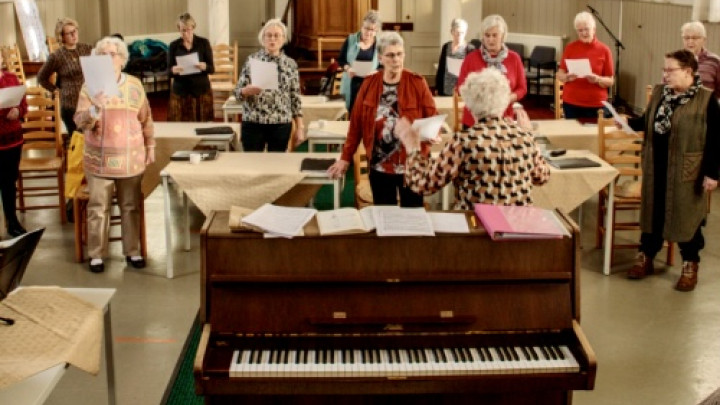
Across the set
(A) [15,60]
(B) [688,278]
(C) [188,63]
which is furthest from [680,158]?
(A) [15,60]

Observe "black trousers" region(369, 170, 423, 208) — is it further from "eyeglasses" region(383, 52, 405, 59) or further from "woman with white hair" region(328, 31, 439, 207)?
"eyeglasses" region(383, 52, 405, 59)

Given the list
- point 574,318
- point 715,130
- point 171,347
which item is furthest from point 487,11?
point 574,318

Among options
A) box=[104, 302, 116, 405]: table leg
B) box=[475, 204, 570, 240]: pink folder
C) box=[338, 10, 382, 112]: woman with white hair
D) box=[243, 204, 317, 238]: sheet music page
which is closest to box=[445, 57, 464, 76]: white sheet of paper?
box=[338, 10, 382, 112]: woman with white hair

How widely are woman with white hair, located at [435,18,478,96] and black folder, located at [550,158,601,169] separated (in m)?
2.70

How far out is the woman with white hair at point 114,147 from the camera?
5734mm

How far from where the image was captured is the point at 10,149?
21.7 feet

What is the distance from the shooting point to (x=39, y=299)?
3537 millimetres

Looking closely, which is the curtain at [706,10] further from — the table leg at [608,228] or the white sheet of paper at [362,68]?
the table leg at [608,228]

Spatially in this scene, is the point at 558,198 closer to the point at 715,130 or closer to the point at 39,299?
the point at 715,130

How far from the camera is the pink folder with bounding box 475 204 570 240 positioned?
3.39 m

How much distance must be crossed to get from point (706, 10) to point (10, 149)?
6.95 metres

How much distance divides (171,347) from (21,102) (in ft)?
8.20

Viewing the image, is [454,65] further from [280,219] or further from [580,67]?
[280,219]

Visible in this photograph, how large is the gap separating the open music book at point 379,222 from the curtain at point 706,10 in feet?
23.3
